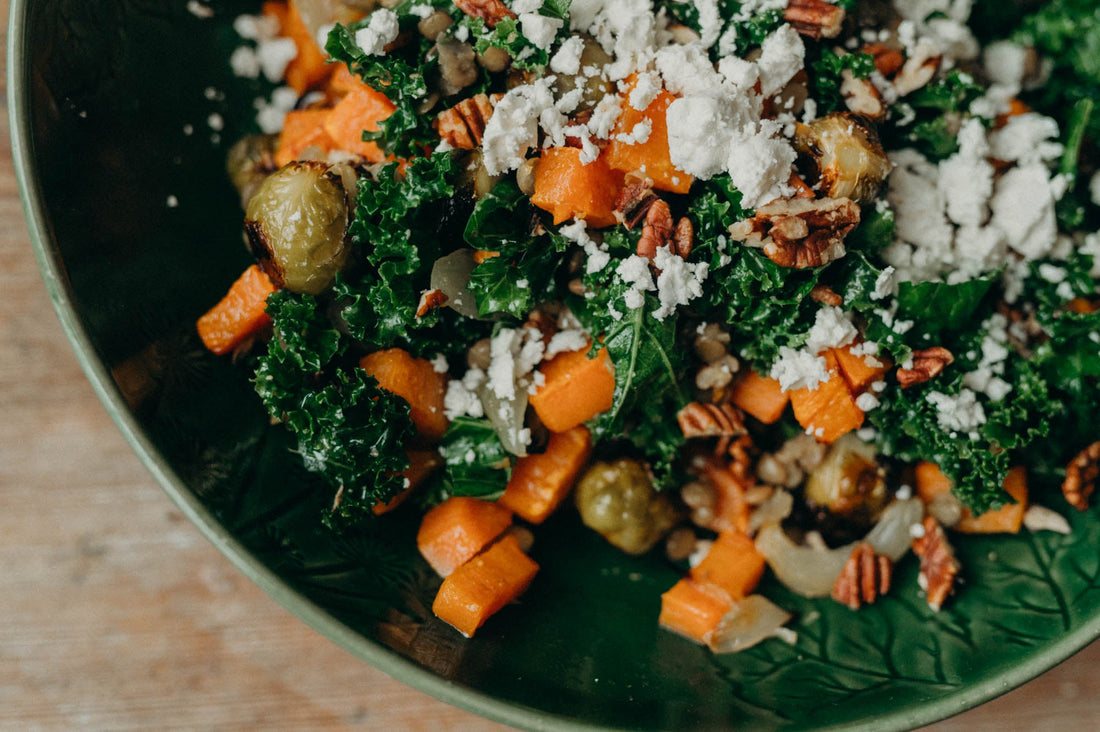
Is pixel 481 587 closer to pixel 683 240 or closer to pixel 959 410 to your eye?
pixel 683 240

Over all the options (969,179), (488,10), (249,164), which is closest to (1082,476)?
(969,179)

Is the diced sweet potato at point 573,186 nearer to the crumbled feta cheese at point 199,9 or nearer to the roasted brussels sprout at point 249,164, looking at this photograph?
the roasted brussels sprout at point 249,164

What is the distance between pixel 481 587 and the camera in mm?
2387

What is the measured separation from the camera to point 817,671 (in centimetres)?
253

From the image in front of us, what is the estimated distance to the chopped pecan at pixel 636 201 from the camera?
222 centimetres

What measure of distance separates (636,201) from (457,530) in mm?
1068

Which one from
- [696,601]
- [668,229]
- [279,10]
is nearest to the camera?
[668,229]

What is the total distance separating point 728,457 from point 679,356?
19.8 inches

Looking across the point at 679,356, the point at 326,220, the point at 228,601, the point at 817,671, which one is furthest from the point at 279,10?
the point at 817,671

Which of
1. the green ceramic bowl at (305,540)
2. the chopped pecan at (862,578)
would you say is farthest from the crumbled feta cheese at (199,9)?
the chopped pecan at (862,578)

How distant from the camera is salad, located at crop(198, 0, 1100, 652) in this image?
7.32ft

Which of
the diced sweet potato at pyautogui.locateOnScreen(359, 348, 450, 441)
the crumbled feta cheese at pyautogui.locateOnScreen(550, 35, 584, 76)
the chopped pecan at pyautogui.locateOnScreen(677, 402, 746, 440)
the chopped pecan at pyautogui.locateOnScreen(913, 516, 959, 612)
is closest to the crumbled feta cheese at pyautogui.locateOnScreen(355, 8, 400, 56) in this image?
the crumbled feta cheese at pyautogui.locateOnScreen(550, 35, 584, 76)

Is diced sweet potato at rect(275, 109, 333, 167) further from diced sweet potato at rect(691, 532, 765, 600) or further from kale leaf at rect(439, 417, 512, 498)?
diced sweet potato at rect(691, 532, 765, 600)

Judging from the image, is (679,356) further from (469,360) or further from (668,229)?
(469,360)
